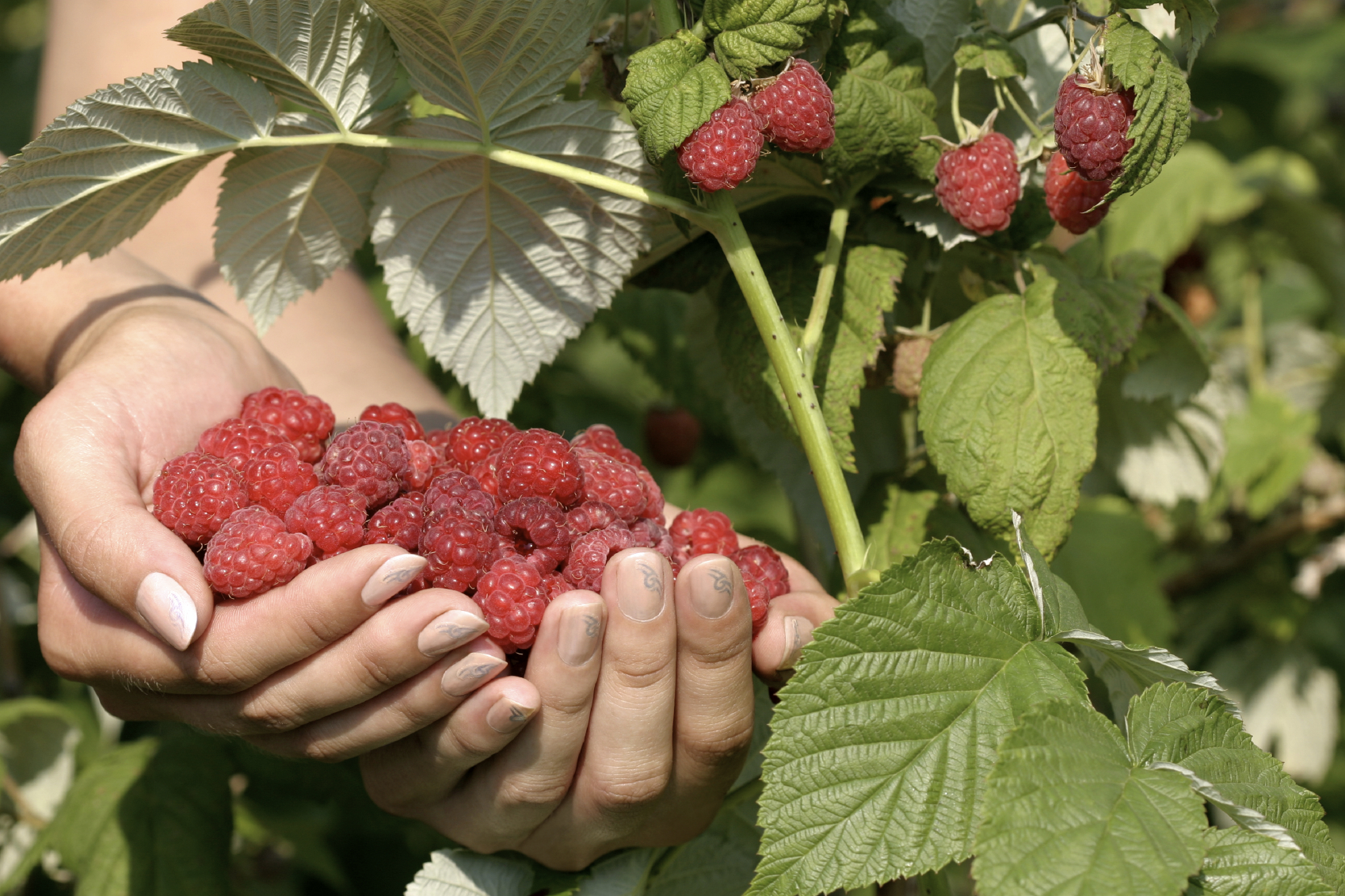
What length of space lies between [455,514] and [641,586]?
8.2 inches

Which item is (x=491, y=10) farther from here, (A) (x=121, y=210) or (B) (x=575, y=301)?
(A) (x=121, y=210)

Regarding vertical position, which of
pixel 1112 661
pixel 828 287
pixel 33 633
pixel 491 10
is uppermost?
pixel 491 10

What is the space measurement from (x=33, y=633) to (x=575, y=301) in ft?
5.49

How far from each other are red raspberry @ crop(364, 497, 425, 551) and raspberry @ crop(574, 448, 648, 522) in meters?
0.16

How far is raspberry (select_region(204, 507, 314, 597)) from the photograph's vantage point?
36.9 inches

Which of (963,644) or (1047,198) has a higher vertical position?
(1047,198)

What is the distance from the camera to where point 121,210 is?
1.03m

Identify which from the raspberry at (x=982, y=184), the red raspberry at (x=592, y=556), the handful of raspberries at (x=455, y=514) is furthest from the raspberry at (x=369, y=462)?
the raspberry at (x=982, y=184)

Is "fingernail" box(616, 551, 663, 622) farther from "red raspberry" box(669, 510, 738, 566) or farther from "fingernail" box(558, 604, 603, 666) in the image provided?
"red raspberry" box(669, 510, 738, 566)

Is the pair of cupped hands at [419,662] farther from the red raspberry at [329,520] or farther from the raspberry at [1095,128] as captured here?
the raspberry at [1095,128]

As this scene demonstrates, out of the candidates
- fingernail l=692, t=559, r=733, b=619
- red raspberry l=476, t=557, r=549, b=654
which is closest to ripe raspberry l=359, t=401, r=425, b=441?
red raspberry l=476, t=557, r=549, b=654

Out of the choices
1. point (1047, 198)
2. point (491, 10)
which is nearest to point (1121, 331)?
point (1047, 198)

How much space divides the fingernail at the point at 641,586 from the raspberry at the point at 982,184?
0.42 metres

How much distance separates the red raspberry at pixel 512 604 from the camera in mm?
906
